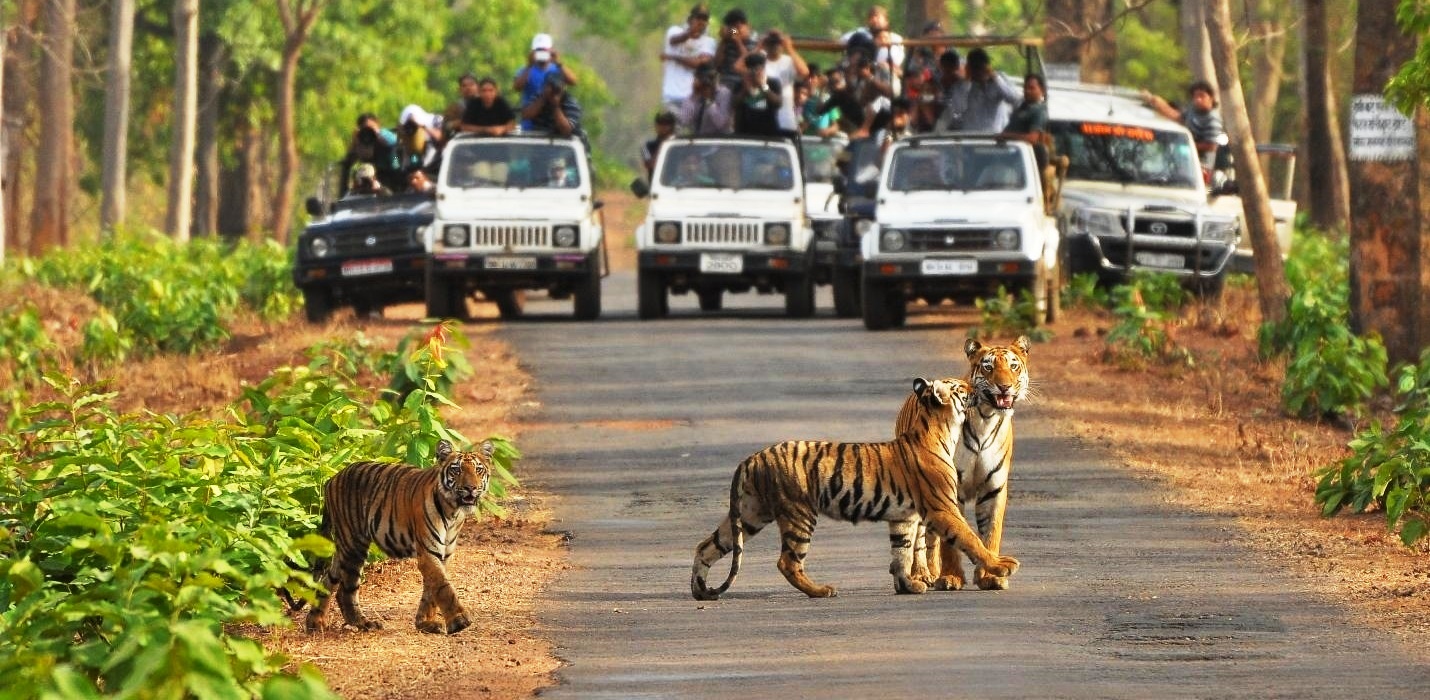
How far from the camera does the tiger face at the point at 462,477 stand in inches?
412

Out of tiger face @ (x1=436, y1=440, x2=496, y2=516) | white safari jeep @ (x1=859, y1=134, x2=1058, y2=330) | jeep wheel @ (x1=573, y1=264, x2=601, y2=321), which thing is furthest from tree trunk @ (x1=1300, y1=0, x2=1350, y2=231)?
tiger face @ (x1=436, y1=440, x2=496, y2=516)

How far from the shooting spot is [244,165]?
184 ft

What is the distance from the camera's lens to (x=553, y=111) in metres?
28.3

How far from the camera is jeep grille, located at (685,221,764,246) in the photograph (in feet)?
88.3

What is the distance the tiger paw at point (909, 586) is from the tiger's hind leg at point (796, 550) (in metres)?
0.32

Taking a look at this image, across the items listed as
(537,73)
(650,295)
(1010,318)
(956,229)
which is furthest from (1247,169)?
(537,73)

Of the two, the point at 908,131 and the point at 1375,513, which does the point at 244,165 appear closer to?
the point at 908,131

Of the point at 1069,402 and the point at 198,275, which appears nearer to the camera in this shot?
the point at 1069,402

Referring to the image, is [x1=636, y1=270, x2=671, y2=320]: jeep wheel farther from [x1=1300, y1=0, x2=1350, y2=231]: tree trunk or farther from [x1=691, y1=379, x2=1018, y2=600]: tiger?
[x1=691, y1=379, x2=1018, y2=600]: tiger

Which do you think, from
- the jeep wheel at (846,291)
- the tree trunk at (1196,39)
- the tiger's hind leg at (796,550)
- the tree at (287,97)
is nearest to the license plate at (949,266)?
the jeep wheel at (846,291)

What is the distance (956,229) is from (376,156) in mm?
7080

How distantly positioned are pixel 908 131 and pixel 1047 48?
438 inches

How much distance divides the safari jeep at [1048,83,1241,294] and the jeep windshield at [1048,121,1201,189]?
1 centimetres

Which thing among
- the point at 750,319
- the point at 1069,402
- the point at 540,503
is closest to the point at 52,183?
the point at 750,319
